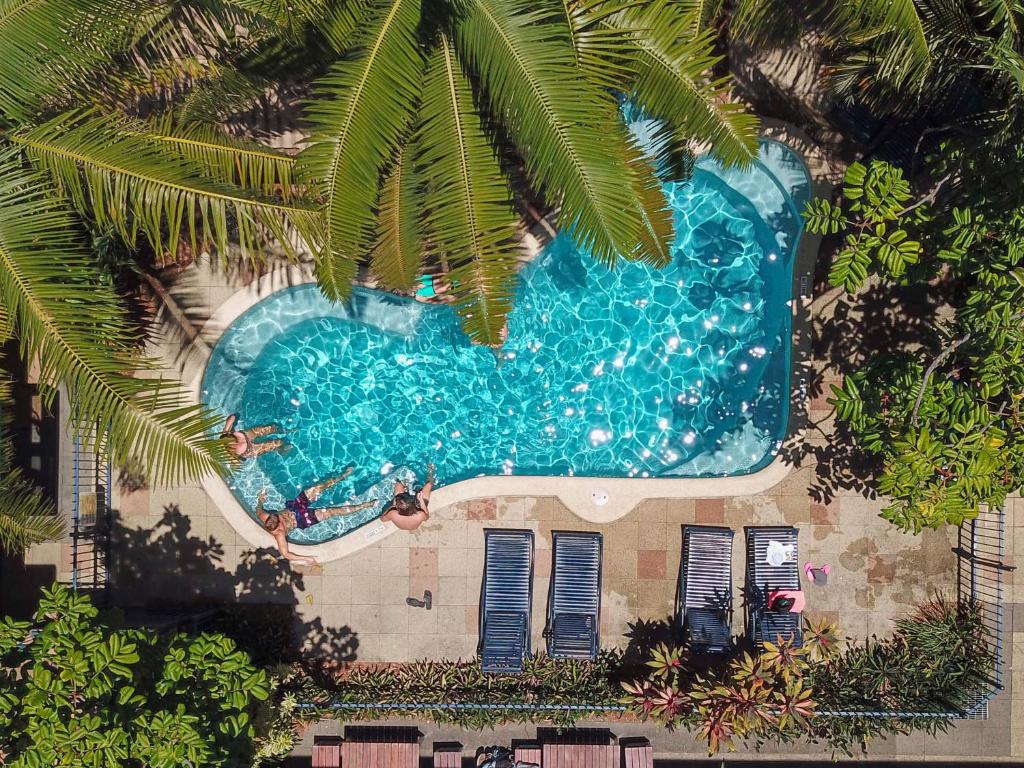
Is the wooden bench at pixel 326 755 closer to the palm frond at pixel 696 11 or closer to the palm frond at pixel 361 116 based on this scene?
the palm frond at pixel 361 116

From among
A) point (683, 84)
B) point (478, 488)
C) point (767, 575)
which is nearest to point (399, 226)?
point (683, 84)

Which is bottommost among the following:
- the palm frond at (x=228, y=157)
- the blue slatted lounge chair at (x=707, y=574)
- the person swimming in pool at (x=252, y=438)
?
the blue slatted lounge chair at (x=707, y=574)

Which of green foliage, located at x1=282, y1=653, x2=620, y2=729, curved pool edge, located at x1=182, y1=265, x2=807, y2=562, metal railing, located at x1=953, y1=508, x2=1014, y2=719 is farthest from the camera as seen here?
curved pool edge, located at x1=182, y1=265, x2=807, y2=562

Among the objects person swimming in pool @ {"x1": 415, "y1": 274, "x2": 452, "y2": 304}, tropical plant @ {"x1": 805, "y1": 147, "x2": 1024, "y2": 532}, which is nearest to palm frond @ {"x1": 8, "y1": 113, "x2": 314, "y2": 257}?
person swimming in pool @ {"x1": 415, "y1": 274, "x2": 452, "y2": 304}

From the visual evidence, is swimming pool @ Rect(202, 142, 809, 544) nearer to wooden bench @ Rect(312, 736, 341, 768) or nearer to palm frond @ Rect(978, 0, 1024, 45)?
wooden bench @ Rect(312, 736, 341, 768)

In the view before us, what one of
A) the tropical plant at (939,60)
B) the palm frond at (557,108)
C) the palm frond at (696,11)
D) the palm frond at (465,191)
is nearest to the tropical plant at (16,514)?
the palm frond at (465,191)

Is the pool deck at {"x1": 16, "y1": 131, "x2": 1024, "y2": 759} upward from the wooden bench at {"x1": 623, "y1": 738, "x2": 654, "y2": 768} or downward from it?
upward

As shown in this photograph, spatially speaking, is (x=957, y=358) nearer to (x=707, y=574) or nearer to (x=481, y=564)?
(x=707, y=574)
